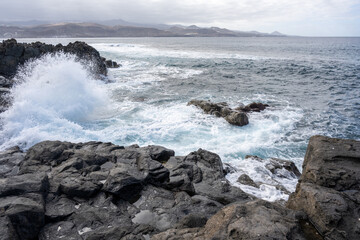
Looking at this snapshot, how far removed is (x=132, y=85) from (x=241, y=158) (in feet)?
46.5

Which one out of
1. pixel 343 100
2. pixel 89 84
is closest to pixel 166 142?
pixel 89 84

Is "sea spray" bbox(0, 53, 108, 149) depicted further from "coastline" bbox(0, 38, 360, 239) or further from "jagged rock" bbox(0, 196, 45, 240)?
"jagged rock" bbox(0, 196, 45, 240)

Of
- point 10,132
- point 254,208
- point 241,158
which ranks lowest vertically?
point 241,158

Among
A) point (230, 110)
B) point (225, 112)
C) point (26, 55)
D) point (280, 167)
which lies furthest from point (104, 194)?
point (26, 55)

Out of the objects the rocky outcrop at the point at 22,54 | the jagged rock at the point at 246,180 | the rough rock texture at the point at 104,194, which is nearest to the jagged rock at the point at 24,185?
the rough rock texture at the point at 104,194

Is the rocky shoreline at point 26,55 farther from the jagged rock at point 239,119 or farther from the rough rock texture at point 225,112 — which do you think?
the jagged rock at point 239,119

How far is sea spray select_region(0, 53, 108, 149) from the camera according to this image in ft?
27.9

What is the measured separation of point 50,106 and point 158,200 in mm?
9316

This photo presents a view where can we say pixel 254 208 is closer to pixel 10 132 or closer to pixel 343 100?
pixel 10 132

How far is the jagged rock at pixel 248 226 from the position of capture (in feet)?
9.45

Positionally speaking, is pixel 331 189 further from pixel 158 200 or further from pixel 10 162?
pixel 10 162

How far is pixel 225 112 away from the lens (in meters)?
12.1

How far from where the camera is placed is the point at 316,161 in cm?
475

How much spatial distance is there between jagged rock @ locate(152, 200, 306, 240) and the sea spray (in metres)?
7.27
